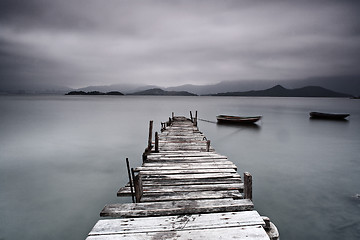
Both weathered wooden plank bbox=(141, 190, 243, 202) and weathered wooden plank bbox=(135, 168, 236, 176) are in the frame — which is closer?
weathered wooden plank bbox=(141, 190, 243, 202)

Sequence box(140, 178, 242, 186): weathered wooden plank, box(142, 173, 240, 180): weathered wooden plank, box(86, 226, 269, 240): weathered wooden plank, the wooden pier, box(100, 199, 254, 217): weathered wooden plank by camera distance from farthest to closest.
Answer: box(142, 173, 240, 180): weathered wooden plank
box(140, 178, 242, 186): weathered wooden plank
box(100, 199, 254, 217): weathered wooden plank
the wooden pier
box(86, 226, 269, 240): weathered wooden plank

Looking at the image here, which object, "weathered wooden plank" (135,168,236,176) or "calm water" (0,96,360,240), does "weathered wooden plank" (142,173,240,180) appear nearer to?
"weathered wooden plank" (135,168,236,176)

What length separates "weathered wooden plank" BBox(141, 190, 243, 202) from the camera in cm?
505

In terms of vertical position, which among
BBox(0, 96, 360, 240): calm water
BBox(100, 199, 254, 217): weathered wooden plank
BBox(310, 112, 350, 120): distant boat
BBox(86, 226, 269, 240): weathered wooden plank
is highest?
BBox(100, 199, 254, 217): weathered wooden plank

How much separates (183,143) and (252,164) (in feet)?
16.2

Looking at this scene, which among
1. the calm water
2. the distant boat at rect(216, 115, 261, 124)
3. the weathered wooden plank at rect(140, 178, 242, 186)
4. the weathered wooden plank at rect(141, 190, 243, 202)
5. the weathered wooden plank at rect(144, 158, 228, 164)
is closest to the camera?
the weathered wooden plank at rect(141, 190, 243, 202)

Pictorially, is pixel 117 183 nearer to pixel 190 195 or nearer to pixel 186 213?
pixel 190 195

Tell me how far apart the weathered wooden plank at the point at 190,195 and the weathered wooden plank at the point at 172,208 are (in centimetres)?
77

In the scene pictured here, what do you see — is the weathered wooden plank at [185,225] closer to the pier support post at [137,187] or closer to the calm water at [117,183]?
the pier support post at [137,187]

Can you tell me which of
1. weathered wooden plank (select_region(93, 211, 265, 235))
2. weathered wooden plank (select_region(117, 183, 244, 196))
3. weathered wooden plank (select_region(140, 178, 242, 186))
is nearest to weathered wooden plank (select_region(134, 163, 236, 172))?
weathered wooden plank (select_region(140, 178, 242, 186))

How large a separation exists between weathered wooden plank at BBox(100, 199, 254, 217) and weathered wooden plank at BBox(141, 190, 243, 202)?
0.77 meters

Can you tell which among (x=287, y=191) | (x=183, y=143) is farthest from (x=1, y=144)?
(x=287, y=191)

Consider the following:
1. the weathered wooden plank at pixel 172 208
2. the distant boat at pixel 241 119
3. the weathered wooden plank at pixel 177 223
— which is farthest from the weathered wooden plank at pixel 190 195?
the distant boat at pixel 241 119

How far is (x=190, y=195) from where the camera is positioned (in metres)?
5.23
